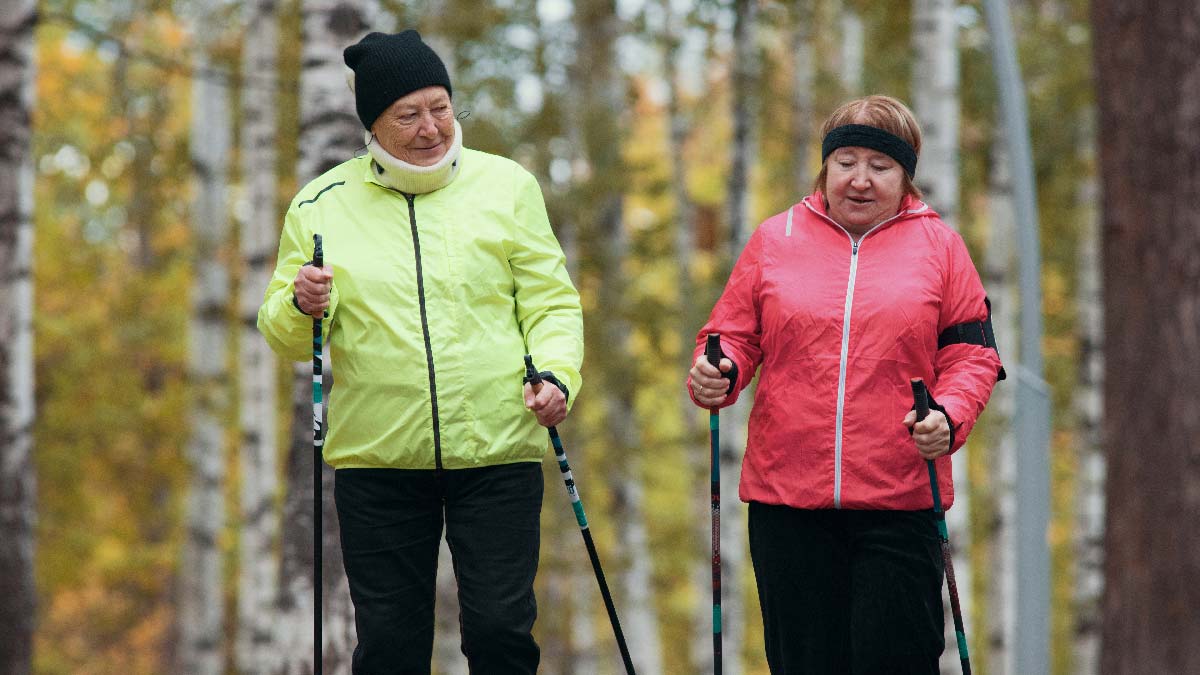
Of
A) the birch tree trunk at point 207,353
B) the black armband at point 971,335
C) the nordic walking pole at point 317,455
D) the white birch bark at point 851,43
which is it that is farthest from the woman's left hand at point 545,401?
the white birch bark at point 851,43

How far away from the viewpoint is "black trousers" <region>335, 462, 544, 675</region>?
4027mm

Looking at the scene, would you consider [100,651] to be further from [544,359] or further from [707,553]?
[544,359]

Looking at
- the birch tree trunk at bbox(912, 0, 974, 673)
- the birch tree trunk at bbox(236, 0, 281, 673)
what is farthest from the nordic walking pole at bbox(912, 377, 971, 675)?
the birch tree trunk at bbox(236, 0, 281, 673)

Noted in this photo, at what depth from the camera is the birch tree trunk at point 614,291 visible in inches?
578

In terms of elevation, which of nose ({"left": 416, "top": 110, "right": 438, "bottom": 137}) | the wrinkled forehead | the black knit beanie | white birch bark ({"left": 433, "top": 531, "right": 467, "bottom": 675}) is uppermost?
the black knit beanie

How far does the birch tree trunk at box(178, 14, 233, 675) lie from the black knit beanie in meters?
11.3

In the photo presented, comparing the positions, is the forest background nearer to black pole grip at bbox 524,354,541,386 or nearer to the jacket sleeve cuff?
black pole grip at bbox 524,354,541,386

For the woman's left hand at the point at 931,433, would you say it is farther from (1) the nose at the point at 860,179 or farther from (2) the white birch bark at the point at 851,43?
(2) the white birch bark at the point at 851,43

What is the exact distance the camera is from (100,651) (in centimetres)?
2630

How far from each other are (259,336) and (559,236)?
3.75m

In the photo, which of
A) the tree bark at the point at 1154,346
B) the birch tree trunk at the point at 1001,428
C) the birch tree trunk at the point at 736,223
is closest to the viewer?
the tree bark at the point at 1154,346

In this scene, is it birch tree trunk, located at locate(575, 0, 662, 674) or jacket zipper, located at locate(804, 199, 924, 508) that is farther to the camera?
birch tree trunk, located at locate(575, 0, 662, 674)

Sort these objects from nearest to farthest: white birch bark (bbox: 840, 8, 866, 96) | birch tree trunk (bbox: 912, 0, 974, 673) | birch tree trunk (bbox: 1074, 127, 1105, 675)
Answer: birch tree trunk (bbox: 912, 0, 974, 673)
birch tree trunk (bbox: 1074, 127, 1105, 675)
white birch bark (bbox: 840, 8, 866, 96)

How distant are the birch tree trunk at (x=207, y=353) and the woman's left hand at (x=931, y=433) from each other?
12.2 metres
